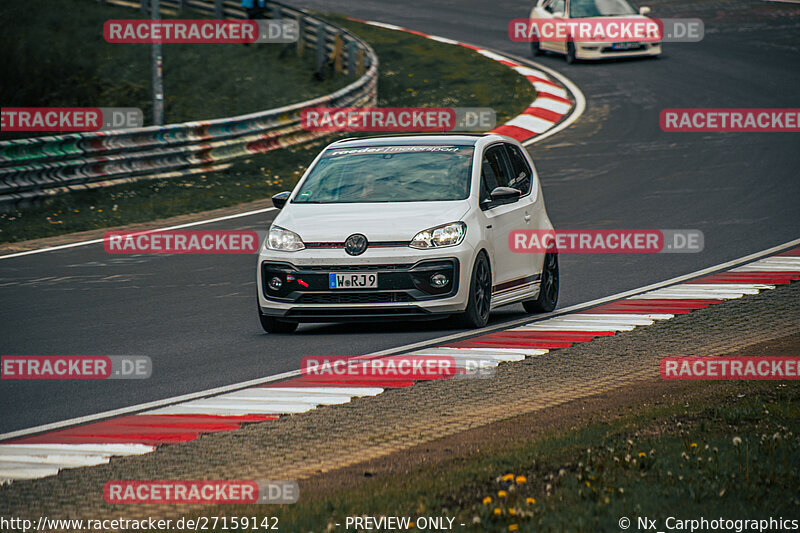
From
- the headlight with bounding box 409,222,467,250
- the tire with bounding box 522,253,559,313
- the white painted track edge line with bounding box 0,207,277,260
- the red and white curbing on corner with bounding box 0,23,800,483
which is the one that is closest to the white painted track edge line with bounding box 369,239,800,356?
the red and white curbing on corner with bounding box 0,23,800,483

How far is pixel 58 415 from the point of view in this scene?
26.4ft

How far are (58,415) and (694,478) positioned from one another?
4272 mm

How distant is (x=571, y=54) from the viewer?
30828mm

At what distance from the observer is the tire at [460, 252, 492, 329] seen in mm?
10719

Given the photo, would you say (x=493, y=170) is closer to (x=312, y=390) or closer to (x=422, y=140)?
(x=422, y=140)

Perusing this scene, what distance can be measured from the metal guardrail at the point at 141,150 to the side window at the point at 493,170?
8384 millimetres

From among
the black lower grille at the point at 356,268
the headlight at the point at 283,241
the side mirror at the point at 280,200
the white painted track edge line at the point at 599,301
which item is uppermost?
the side mirror at the point at 280,200

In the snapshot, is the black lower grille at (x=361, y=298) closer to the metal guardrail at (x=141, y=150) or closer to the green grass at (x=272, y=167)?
the green grass at (x=272, y=167)

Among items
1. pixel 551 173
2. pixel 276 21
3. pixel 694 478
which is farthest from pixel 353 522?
pixel 276 21

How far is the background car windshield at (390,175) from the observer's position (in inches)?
443

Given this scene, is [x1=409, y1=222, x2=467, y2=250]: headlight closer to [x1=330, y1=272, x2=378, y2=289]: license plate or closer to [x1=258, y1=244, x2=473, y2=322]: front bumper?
[x1=258, y1=244, x2=473, y2=322]: front bumper

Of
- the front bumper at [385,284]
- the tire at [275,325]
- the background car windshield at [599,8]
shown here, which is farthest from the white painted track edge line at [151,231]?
the background car windshield at [599,8]

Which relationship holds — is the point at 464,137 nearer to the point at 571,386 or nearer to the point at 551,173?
the point at 571,386

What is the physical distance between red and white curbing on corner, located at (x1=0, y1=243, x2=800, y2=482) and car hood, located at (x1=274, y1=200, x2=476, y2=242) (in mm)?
1015
